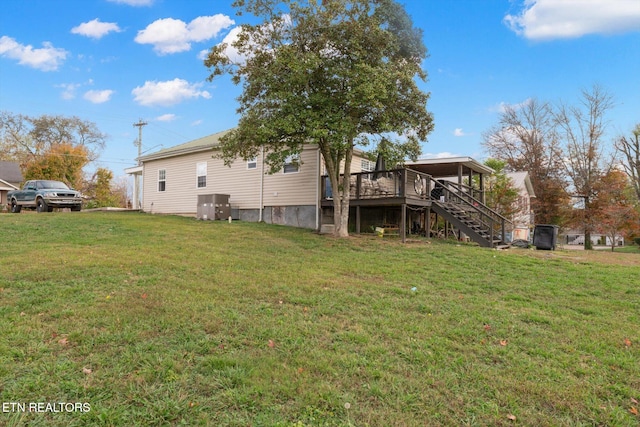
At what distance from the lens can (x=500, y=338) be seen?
161 inches

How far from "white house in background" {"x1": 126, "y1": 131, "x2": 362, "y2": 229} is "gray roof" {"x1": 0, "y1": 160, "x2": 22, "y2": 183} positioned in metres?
23.2

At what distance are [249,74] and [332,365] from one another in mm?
10213

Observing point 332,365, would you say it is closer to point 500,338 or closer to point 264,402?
point 264,402

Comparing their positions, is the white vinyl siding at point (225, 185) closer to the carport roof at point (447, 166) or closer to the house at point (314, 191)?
the house at point (314, 191)

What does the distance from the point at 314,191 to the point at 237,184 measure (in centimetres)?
403

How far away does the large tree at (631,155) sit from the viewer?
90.3 ft

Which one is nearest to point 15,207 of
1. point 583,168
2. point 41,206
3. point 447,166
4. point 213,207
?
point 41,206

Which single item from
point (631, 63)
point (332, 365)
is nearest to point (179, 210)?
point (332, 365)

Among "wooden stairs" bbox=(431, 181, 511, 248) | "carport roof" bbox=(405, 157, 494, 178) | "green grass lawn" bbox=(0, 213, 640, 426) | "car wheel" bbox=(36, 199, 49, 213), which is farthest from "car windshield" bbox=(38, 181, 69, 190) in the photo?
"wooden stairs" bbox=(431, 181, 511, 248)

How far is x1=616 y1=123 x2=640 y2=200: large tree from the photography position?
27.5 meters

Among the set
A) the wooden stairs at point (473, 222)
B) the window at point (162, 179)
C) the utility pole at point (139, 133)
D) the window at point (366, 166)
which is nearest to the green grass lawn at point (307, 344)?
the wooden stairs at point (473, 222)

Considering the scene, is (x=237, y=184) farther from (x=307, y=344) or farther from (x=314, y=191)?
(x=307, y=344)

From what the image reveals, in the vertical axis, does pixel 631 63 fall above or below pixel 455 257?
above

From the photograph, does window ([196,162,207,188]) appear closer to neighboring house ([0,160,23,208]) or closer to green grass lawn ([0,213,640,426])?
green grass lawn ([0,213,640,426])
